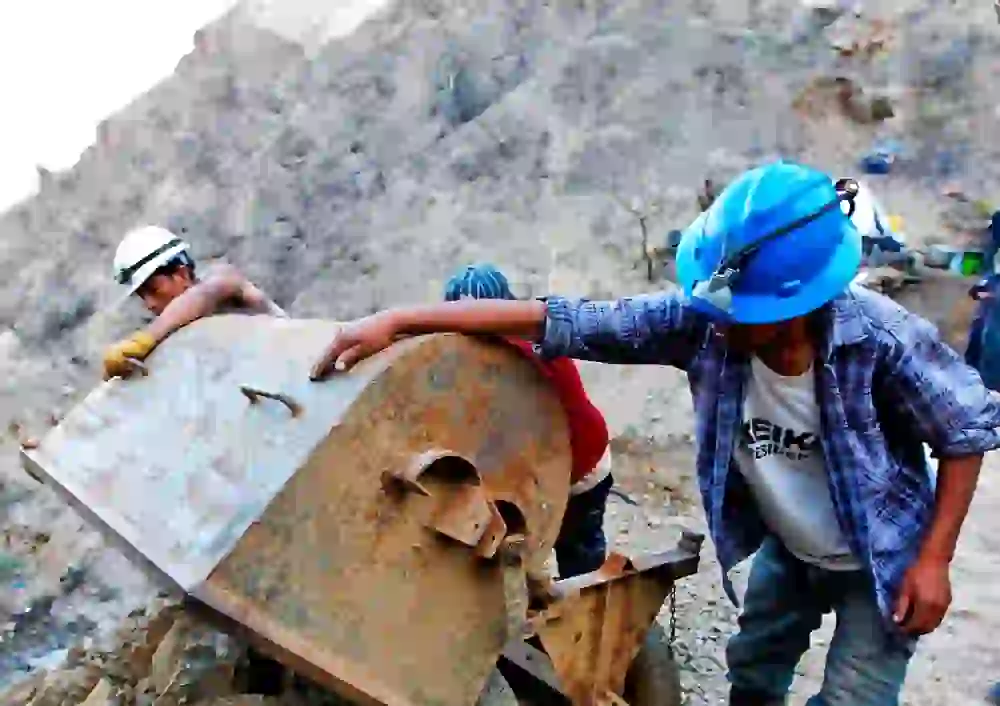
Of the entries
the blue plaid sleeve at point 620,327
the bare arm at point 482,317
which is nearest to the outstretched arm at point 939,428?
the blue plaid sleeve at point 620,327

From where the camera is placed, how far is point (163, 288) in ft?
11.7

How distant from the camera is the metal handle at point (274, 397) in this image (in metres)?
2.14

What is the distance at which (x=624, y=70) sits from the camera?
26.3 feet

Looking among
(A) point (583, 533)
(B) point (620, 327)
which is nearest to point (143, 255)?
(A) point (583, 533)

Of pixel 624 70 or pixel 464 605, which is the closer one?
pixel 464 605

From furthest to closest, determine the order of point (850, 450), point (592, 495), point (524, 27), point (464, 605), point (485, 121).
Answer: point (524, 27)
point (485, 121)
point (592, 495)
point (464, 605)
point (850, 450)

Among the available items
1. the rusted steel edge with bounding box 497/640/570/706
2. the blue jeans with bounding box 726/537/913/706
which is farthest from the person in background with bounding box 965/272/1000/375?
the rusted steel edge with bounding box 497/640/570/706

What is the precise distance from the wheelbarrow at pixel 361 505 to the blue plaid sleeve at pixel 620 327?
0.60 feet

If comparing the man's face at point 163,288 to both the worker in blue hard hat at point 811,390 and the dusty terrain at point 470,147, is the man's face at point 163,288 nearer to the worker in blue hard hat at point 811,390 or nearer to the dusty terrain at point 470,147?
→ the worker in blue hard hat at point 811,390

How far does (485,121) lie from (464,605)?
612 cm

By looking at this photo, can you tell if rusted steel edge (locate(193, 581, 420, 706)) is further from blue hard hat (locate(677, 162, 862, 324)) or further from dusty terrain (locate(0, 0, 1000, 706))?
dusty terrain (locate(0, 0, 1000, 706))

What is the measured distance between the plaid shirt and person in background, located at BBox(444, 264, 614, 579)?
0.37 m

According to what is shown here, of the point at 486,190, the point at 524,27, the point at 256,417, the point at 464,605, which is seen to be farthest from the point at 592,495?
the point at 524,27

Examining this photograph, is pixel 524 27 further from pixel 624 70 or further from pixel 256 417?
pixel 256 417
